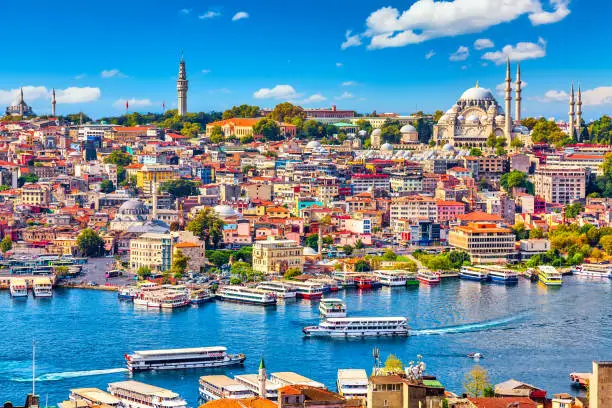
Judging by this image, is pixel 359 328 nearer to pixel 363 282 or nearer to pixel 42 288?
pixel 363 282

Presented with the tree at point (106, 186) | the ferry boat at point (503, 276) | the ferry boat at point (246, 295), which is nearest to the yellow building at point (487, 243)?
the ferry boat at point (503, 276)

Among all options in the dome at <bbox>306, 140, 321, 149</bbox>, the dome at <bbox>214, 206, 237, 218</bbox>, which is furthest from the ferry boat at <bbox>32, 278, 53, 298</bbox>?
the dome at <bbox>306, 140, 321, 149</bbox>

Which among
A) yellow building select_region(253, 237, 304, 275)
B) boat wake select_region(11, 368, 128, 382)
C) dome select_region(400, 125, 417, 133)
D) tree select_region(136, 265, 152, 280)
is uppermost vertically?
dome select_region(400, 125, 417, 133)

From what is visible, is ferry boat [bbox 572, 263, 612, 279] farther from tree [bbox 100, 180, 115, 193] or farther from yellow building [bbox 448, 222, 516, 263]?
tree [bbox 100, 180, 115, 193]

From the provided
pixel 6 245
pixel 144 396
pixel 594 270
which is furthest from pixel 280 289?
pixel 144 396

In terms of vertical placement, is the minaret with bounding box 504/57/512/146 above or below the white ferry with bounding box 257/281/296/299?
above

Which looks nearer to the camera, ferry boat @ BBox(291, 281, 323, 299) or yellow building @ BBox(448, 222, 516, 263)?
ferry boat @ BBox(291, 281, 323, 299)
